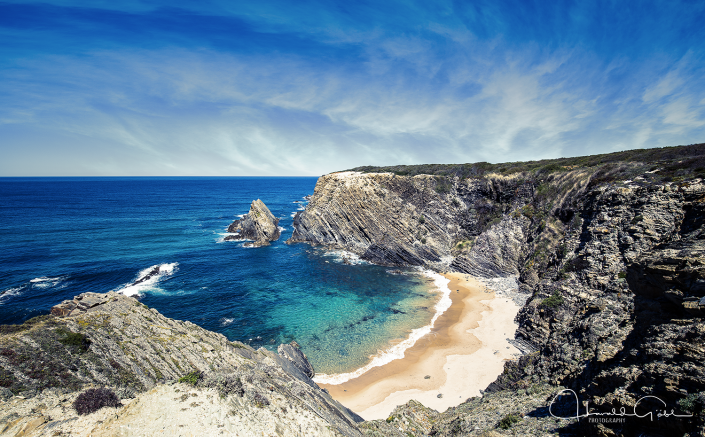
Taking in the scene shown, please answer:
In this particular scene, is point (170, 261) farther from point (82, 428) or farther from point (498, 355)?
point (498, 355)

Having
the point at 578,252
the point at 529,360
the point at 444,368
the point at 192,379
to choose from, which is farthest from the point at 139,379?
the point at 578,252

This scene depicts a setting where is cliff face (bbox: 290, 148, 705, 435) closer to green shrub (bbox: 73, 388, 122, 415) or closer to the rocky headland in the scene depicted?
the rocky headland

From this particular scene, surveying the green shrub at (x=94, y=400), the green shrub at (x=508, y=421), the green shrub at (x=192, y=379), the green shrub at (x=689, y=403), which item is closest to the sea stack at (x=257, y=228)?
the green shrub at (x=192, y=379)

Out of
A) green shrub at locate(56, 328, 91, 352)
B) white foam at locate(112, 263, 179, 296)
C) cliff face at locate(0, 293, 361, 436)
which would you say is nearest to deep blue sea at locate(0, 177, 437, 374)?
white foam at locate(112, 263, 179, 296)

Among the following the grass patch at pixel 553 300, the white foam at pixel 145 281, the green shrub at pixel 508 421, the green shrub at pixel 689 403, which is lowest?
the white foam at pixel 145 281

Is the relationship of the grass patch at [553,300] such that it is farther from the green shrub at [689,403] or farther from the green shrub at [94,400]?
the green shrub at [94,400]

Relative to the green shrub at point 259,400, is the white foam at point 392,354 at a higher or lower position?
lower
